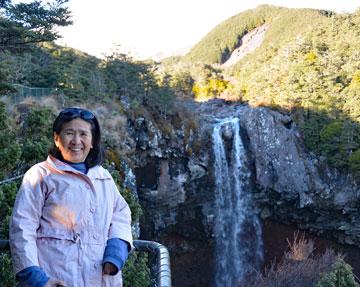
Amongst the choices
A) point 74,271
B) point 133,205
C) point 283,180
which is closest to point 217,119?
point 283,180

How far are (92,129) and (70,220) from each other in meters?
0.59

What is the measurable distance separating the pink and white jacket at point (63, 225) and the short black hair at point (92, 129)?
3.9 inches

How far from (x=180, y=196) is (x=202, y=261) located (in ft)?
13.0

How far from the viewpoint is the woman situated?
79.7 inches

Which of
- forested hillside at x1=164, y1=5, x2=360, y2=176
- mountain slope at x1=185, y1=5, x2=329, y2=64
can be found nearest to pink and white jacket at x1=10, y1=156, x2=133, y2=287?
forested hillside at x1=164, y1=5, x2=360, y2=176

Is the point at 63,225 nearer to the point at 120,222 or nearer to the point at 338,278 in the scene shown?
the point at 120,222

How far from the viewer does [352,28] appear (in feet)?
107

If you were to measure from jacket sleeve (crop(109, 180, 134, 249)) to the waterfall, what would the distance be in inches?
730

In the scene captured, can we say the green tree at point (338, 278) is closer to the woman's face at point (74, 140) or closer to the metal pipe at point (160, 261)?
the metal pipe at point (160, 261)

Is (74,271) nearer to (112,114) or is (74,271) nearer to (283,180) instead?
(112,114)

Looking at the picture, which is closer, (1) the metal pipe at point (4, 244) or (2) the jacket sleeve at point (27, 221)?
(2) the jacket sleeve at point (27, 221)

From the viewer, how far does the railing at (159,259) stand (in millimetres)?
2226

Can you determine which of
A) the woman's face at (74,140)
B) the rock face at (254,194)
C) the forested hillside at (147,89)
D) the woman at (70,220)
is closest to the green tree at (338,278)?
the rock face at (254,194)

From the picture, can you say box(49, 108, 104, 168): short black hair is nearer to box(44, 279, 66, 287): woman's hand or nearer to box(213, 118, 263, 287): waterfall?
box(44, 279, 66, 287): woman's hand
